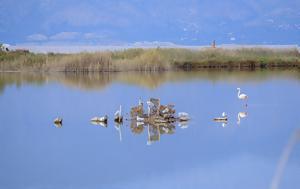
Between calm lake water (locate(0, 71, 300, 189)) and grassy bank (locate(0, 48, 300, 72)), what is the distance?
314 inches

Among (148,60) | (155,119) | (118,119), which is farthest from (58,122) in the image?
(148,60)

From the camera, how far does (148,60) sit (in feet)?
81.0

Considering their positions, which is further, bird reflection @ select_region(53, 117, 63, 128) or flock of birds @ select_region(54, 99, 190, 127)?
bird reflection @ select_region(53, 117, 63, 128)

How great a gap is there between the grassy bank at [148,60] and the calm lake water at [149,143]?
798 centimetres

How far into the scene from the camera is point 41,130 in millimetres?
10398

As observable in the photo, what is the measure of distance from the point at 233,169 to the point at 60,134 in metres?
3.51

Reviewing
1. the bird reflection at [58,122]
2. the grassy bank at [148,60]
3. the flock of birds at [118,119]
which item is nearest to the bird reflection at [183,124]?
the flock of birds at [118,119]

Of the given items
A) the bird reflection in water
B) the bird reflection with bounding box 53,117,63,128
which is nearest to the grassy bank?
the bird reflection with bounding box 53,117,63,128

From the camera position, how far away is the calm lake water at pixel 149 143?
6836 millimetres

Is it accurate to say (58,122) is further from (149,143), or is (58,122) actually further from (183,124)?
→ (149,143)

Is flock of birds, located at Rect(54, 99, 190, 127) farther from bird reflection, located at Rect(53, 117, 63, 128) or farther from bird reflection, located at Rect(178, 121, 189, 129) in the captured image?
bird reflection, located at Rect(178, 121, 189, 129)

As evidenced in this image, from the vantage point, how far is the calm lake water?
22.4 ft

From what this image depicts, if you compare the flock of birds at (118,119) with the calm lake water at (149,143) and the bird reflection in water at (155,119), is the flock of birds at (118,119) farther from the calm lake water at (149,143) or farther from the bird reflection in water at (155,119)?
the calm lake water at (149,143)

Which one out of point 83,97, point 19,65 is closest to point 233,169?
point 83,97
